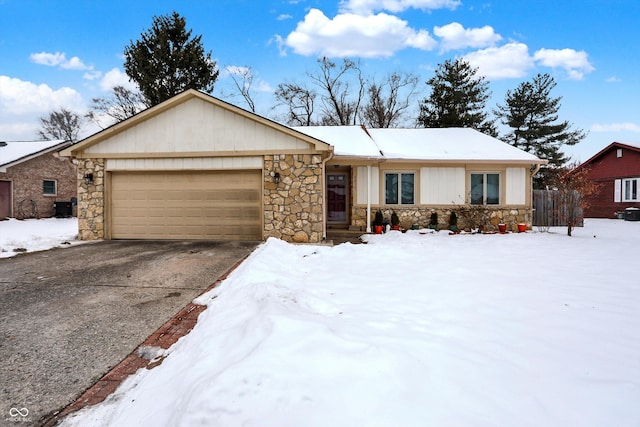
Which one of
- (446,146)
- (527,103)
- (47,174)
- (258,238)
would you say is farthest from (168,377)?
(527,103)

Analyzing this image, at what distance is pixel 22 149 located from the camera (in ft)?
58.0

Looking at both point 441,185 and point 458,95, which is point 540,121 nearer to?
point 458,95

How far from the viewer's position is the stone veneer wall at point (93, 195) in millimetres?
9008

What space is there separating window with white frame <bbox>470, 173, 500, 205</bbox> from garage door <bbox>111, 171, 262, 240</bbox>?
7.81 metres

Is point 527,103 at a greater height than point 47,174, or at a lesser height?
greater

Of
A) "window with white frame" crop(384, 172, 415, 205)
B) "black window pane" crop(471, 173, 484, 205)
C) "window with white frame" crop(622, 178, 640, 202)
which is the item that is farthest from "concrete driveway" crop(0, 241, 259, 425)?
"window with white frame" crop(622, 178, 640, 202)

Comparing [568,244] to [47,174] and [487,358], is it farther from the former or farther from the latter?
[47,174]

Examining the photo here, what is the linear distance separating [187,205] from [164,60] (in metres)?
16.0

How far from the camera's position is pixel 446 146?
40.7ft

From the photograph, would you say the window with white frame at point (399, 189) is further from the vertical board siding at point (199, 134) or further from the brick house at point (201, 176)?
the vertical board siding at point (199, 134)

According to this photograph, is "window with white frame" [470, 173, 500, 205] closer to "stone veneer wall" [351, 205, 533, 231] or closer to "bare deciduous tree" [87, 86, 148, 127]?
"stone veneer wall" [351, 205, 533, 231]

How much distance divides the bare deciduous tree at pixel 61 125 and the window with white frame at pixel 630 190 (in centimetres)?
4179

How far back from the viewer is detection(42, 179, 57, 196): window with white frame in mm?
17500

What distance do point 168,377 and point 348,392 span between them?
1.31 metres
